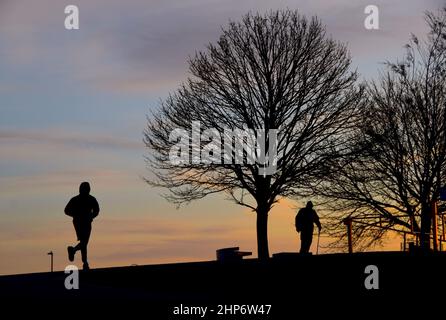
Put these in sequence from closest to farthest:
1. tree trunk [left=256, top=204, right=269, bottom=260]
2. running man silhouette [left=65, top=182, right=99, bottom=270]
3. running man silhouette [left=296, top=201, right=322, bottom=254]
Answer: running man silhouette [left=65, top=182, right=99, bottom=270] < running man silhouette [left=296, top=201, right=322, bottom=254] < tree trunk [left=256, top=204, right=269, bottom=260]

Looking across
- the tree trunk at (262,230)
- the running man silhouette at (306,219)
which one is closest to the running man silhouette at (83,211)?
the running man silhouette at (306,219)

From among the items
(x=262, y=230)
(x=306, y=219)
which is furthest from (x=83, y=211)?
(x=262, y=230)

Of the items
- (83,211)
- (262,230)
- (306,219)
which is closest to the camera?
(83,211)

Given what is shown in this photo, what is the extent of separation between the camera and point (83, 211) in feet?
74.5

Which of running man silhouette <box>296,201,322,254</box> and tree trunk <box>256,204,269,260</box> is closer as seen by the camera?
running man silhouette <box>296,201,322,254</box>

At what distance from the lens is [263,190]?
142 feet

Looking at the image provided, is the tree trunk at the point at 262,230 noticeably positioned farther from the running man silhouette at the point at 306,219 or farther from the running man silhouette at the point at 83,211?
the running man silhouette at the point at 83,211

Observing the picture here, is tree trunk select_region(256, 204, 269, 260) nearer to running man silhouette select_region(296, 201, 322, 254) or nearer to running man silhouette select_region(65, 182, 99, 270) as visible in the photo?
running man silhouette select_region(296, 201, 322, 254)

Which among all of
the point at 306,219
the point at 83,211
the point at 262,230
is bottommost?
the point at 83,211

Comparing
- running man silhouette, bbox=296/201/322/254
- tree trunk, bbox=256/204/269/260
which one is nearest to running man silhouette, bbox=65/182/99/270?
running man silhouette, bbox=296/201/322/254

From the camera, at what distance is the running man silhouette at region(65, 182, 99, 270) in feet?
74.6

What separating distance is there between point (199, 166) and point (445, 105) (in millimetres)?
11900

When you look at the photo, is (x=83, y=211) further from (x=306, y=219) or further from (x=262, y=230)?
(x=262, y=230)
